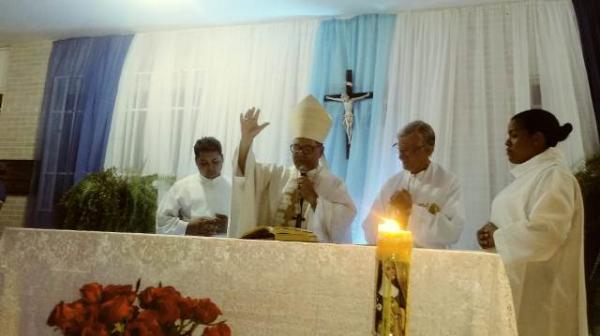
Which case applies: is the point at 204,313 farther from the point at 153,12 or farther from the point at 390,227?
the point at 153,12

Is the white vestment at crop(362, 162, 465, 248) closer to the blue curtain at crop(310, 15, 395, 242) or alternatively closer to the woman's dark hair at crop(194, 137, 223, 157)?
the blue curtain at crop(310, 15, 395, 242)

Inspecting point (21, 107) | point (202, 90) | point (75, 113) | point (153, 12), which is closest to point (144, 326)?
point (202, 90)

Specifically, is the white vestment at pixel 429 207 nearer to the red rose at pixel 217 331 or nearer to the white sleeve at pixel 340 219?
Answer: the white sleeve at pixel 340 219

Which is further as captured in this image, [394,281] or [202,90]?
[202,90]

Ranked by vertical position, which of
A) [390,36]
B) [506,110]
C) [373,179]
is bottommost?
[373,179]

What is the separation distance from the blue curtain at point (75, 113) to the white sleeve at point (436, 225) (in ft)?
12.7

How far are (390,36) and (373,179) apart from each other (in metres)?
1.42

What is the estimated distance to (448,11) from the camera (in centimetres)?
488

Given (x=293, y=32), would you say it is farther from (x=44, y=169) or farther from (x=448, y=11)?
(x=44, y=169)

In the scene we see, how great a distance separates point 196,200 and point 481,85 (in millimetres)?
2691

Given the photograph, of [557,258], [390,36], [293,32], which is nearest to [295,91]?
[293,32]

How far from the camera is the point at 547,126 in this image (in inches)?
122

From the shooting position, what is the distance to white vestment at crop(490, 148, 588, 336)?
2691 mm

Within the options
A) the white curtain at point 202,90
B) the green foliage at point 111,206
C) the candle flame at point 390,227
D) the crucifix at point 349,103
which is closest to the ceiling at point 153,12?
the white curtain at point 202,90
